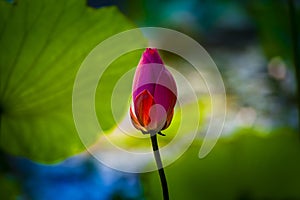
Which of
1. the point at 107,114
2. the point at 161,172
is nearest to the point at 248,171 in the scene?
the point at 107,114

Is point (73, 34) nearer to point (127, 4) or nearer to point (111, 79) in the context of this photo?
point (111, 79)

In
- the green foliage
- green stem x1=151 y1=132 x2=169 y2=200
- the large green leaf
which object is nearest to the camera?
green stem x1=151 y1=132 x2=169 y2=200

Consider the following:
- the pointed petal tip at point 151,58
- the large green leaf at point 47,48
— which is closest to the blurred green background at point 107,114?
the large green leaf at point 47,48

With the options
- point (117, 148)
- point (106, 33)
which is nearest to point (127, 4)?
point (117, 148)

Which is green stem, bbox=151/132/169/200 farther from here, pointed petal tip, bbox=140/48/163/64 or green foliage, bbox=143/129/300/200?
green foliage, bbox=143/129/300/200

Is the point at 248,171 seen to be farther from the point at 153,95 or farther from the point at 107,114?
the point at 153,95

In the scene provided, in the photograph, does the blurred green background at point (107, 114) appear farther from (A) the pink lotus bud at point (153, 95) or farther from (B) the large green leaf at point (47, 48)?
(A) the pink lotus bud at point (153, 95)

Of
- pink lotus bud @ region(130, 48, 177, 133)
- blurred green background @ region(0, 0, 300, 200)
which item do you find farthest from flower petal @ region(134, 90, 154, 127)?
blurred green background @ region(0, 0, 300, 200)
